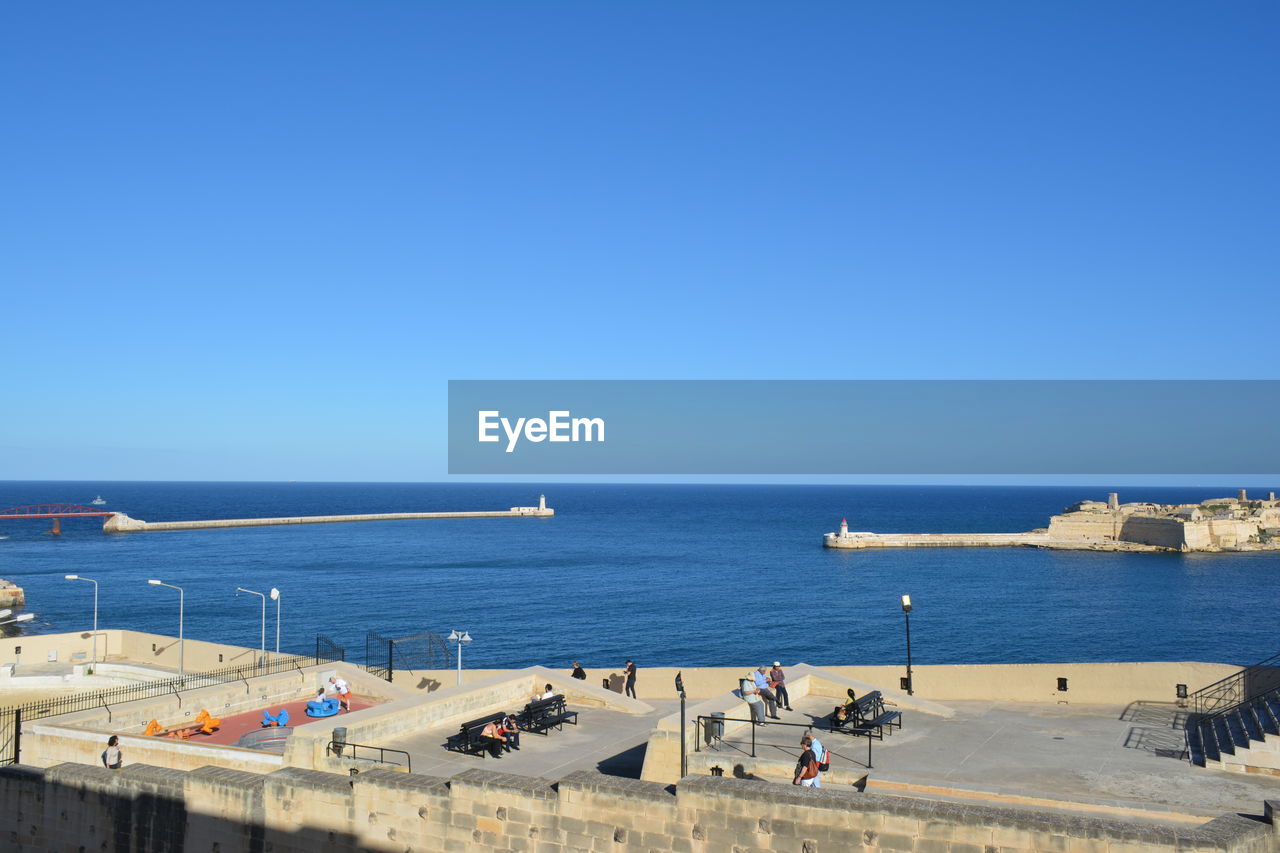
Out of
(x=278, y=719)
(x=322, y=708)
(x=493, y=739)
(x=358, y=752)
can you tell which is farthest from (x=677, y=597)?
(x=358, y=752)

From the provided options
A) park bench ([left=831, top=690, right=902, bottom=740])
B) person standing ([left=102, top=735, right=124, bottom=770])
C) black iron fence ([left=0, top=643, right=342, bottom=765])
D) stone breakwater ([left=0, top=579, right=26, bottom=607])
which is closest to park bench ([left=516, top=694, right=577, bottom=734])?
park bench ([left=831, top=690, right=902, bottom=740])

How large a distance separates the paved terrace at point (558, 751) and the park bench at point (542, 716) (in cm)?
18

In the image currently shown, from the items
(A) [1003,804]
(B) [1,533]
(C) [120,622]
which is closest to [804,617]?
(C) [120,622]

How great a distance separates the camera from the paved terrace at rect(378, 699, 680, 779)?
1841cm

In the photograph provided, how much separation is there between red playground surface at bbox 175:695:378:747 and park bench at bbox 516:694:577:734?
12.5 ft

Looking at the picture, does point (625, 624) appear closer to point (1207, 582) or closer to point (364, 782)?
point (364, 782)

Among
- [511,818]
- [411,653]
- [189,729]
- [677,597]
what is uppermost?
[511,818]

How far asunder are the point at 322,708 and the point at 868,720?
12.7 m

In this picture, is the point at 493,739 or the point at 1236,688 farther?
the point at 1236,688

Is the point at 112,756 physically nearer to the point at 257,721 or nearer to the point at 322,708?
the point at 257,721

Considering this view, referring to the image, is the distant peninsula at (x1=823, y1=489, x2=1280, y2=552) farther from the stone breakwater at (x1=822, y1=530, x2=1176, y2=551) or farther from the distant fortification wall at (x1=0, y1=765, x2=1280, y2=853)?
the distant fortification wall at (x1=0, y1=765, x2=1280, y2=853)

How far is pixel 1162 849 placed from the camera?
37.9 ft

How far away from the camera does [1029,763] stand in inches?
655

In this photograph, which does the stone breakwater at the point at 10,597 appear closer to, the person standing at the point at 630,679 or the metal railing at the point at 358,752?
the person standing at the point at 630,679
